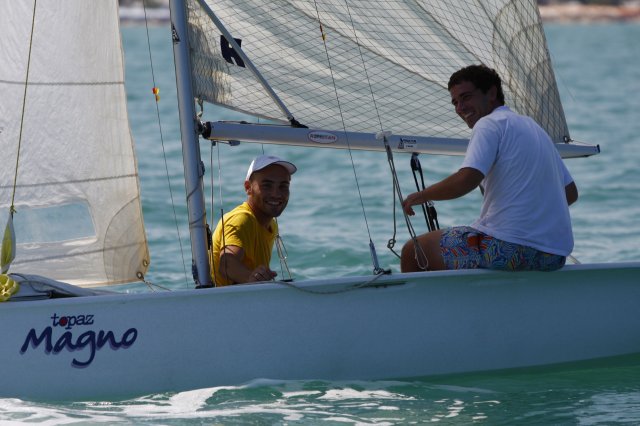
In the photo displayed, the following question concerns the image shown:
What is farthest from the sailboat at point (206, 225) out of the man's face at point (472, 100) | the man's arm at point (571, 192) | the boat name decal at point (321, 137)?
the man's face at point (472, 100)

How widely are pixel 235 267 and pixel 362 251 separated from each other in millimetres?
3403

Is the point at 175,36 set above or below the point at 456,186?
above

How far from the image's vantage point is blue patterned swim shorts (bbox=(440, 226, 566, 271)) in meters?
4.27

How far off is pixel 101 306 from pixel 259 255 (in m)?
0.70

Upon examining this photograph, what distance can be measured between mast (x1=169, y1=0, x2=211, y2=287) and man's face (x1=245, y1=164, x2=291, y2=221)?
9.1 inches

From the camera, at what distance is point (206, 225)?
4402 mm

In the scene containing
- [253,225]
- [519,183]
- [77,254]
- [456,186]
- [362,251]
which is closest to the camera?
[456,186]

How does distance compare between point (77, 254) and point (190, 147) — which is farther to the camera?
point (77, 254)

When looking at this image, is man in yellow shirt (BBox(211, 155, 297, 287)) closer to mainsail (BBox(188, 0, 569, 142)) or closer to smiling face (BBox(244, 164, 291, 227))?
smiling face (BBox(244, 164, 291, 227))

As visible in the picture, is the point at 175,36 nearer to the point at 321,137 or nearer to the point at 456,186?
the point at 321,137

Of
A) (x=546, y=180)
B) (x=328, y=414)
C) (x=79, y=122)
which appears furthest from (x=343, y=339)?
(x=79, y=122)

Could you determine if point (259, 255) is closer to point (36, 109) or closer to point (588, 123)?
point (36, 109)

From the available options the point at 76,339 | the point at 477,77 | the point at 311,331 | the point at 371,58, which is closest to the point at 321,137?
the point at 371,58

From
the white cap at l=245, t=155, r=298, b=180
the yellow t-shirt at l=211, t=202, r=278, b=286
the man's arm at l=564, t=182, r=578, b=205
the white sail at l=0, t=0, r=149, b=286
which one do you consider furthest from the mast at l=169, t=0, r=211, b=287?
the man's arm at l=564, t=182, r=578, b=205
